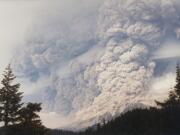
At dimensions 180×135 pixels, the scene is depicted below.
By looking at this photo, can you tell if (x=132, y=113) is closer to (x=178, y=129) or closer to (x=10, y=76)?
(x=178, y=129)

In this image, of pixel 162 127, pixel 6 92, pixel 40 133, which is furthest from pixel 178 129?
pixel 6 92

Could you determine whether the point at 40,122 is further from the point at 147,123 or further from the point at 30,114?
the point at 147,123

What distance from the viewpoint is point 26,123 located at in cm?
5406

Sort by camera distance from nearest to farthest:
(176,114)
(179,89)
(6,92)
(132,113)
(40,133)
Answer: (40,133)
(6,92)
(176,114)
(132,113)
(179,89)

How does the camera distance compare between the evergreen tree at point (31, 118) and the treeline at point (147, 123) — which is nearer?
the evergreen tree at point (31, 118)

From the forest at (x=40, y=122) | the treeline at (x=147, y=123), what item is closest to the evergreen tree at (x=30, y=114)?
the forest at (x=40, y=122)

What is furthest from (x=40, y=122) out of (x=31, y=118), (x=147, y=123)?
(x=147, y=123)

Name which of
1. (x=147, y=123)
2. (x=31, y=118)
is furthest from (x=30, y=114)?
(x=147, y=123)

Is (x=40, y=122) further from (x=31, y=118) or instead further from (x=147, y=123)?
(x=147, y=123)

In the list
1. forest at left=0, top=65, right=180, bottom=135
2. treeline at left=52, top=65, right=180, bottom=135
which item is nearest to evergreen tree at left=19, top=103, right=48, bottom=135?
forest at left=0, top=65, right=180, bottom=135

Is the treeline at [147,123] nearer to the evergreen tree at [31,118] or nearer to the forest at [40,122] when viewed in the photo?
the forest at [40,122]

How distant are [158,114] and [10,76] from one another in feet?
70.6

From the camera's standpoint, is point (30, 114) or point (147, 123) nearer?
point (30, 114)

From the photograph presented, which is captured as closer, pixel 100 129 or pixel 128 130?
pixel 128 130
